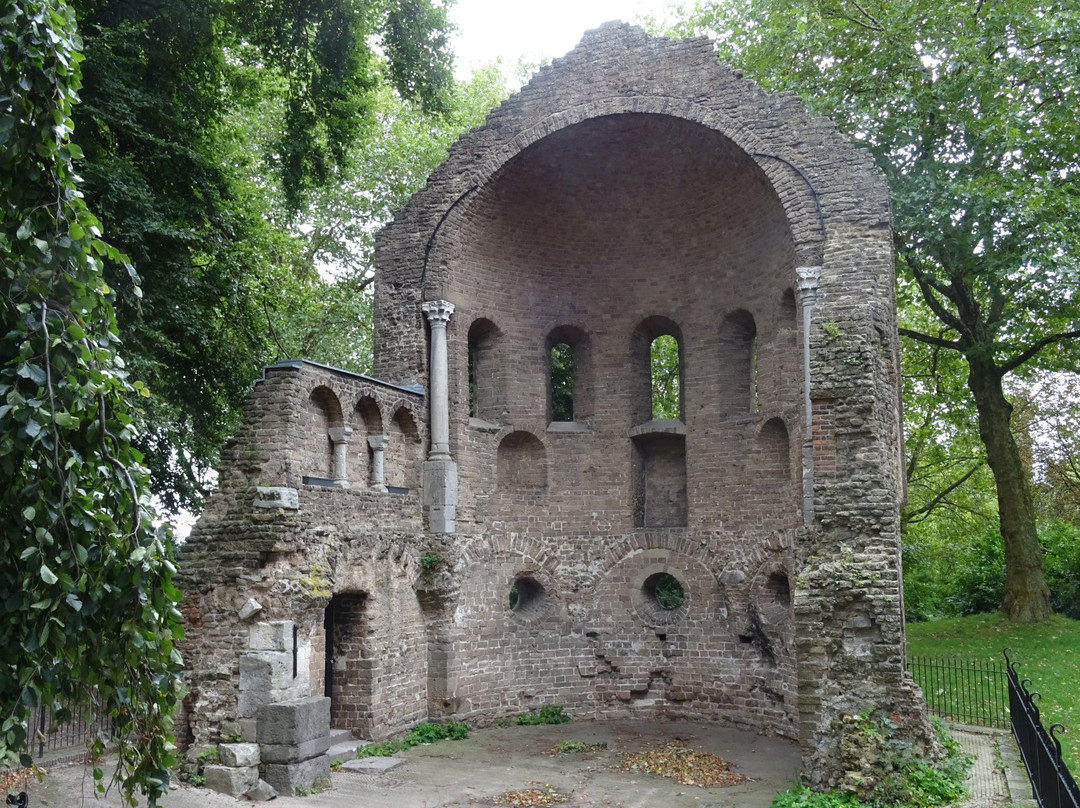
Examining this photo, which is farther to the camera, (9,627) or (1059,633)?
(1059,633)

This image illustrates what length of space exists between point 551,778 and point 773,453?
6.37m

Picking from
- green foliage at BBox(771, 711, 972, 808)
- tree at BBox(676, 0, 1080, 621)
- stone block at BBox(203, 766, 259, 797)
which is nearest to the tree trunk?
tree at BBox(676, 0, 1080, 621)

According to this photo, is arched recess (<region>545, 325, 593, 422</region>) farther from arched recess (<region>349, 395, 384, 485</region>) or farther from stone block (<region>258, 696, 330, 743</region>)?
stone block (<region>258, 696, 330, 743</region>)

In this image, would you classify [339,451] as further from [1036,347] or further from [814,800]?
[1036,347]

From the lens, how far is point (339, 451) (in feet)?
42.9

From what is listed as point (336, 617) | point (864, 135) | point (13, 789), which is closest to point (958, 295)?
point (864, 135)

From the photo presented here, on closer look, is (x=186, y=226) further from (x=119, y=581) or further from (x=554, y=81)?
(x=119, y=581)

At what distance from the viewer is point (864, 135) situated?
18891mm

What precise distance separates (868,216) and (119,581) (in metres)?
11.5

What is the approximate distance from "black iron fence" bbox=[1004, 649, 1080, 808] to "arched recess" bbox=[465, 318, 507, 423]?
870 cm

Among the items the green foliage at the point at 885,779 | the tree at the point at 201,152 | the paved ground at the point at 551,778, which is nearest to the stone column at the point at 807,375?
the green foliage at the point at 885,779

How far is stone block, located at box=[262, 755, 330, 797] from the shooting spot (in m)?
10.9

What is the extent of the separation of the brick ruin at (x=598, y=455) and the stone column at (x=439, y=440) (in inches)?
1.8

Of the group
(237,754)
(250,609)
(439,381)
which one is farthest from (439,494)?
(237,754)
